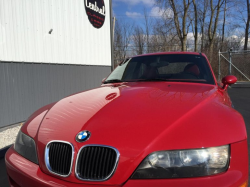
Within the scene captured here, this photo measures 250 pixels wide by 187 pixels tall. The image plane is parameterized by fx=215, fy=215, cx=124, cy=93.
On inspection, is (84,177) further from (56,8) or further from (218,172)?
(56,8)

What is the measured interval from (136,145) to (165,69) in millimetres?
2055

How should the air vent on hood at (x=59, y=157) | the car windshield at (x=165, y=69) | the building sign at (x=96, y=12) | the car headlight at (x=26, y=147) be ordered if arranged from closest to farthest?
the air vent on hood at (x=59, y=157)
the car headlight at (x=26, y=147)
the car windshield at (x=165, y=69)
the building sign at (x=96, y=12)

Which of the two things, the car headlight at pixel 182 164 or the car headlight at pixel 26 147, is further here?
the car headlight at pixel 26 147

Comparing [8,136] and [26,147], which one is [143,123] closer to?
[26,147]

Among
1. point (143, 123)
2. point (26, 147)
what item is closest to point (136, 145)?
point (143, 123)

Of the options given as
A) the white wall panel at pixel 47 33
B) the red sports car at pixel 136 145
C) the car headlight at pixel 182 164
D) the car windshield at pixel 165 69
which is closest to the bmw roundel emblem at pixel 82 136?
the red sports car at pixel 136 145

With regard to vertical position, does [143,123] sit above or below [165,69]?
below

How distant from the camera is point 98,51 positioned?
9836mm

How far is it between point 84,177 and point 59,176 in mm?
205

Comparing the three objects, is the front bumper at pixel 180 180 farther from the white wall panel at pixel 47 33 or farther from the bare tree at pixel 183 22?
the bare tree at pixel 183 22

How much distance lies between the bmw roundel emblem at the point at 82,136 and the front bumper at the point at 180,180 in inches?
11.3

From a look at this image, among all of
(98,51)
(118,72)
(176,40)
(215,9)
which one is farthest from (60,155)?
(215,9)

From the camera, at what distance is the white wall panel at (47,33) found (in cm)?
568

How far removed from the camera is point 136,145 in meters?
1.36
